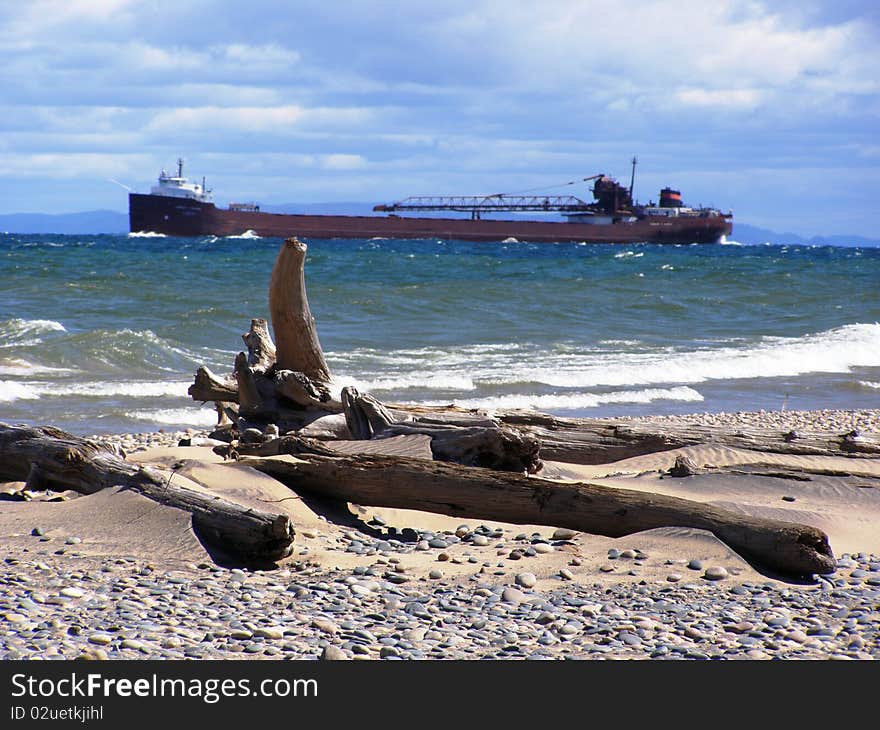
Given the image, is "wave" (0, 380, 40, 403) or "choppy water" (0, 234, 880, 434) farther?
"choppy water" (0, 234, 880, 434)

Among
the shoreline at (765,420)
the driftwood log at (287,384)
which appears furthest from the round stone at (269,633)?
the shoreline at (765,420)

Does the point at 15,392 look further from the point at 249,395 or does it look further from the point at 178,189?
the point at 178,189

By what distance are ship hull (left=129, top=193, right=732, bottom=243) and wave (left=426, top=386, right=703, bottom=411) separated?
47.1 meters

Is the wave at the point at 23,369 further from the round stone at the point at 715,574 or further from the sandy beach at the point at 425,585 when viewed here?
the round stone at the point at 715,574

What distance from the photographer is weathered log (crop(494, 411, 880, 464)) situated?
5758 millimetres

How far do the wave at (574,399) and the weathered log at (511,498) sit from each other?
4510 millimetres

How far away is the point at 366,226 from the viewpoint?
190 feet

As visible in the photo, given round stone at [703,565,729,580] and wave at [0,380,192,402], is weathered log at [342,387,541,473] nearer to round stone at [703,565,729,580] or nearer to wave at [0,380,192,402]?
round stone at [703,565,729,580]

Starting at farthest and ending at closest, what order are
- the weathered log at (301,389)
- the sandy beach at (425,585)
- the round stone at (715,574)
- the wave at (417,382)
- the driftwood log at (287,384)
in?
the wave at (417,382) → the weathered log at (301,389) → the driftwood log at (287,384) → the round stone at (715,574) → the sandy beach at (425,585)

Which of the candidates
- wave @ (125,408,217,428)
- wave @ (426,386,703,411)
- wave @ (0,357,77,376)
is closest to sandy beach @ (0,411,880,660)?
wave @ (125,408,217,428)

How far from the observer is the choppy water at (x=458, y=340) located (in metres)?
9.91

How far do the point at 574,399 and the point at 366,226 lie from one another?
160 feet

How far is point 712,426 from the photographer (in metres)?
6.11

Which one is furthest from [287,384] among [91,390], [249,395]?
[91,390]
